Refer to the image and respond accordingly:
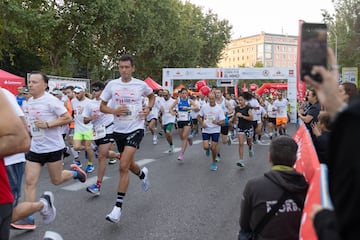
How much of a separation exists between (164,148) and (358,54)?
33.9 metres

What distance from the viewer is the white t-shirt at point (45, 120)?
17.6 feet

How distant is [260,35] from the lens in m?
156


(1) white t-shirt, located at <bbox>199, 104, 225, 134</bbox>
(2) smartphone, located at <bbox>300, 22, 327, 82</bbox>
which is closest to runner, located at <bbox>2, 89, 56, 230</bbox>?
(2) smartphone, located at <bbox>300, 22, 327, 82</bbox>

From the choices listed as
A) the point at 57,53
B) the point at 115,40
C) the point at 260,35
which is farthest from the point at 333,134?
the point at 260,35

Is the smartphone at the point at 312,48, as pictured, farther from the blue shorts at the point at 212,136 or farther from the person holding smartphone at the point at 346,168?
the blue shorts at the point at 212,136

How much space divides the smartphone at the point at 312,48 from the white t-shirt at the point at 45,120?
421cm

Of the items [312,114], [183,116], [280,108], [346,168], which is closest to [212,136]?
[183,116]

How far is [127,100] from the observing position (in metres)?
5.96

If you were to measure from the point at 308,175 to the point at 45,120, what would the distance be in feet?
11.8

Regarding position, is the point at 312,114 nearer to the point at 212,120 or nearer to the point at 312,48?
the point at 212,120

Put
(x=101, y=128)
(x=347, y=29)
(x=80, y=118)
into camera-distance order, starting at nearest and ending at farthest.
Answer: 1. (x=101, y=128)
2. (x=80, y=118)
3. (x=347, y=29)

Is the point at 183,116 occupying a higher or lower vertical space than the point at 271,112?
higher

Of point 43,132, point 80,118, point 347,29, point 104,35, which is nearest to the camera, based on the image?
point 43,132

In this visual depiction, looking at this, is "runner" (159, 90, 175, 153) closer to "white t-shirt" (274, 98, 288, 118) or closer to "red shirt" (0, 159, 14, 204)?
"white t-shirt" (274, 98, 288, 118)
